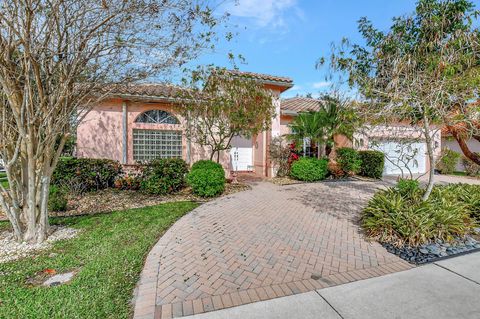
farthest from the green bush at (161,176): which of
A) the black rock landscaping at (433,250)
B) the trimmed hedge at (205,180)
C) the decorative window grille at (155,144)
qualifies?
the black rock landscaping at (433,250)

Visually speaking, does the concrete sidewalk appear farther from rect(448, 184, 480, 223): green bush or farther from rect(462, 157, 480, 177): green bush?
rect(462, 157, 480, 177): green bush

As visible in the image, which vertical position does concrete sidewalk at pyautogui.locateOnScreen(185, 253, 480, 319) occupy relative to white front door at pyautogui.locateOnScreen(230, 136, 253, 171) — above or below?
below

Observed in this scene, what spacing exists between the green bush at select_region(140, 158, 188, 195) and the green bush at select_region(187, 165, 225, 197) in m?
0.72

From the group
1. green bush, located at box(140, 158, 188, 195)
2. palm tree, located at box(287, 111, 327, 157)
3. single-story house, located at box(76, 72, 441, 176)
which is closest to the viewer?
green bush, located at box(140, 158, 188, 195)

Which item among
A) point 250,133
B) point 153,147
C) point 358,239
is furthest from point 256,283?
point 153,147

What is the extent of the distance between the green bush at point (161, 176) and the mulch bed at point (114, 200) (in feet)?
0.98

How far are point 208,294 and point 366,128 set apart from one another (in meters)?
5.87

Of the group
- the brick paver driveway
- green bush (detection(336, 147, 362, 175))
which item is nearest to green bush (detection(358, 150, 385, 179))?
green bush (detection(336, 147, 362, 175))

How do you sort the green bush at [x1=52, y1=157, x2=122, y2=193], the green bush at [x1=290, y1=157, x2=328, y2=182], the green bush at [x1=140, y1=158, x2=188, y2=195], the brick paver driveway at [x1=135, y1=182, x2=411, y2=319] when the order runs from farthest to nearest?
the green bush at [x1=290, y1=157, x2=328, y2=182] → the green bush at [x1=140, y1=158, x2=188, y2=195] → the green bush at [x1=52, y1=157, x2=122, y2=193] → the brick paver driveway at [x1=135, y1=182, x2=411, y2=319]

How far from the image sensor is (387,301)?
3250 millimetres

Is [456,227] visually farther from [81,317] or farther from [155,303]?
[81,317]

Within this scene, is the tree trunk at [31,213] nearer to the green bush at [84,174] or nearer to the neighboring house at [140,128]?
the green bush at [84,174]

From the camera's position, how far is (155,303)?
319 centimetres

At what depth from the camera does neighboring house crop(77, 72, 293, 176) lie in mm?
11602
